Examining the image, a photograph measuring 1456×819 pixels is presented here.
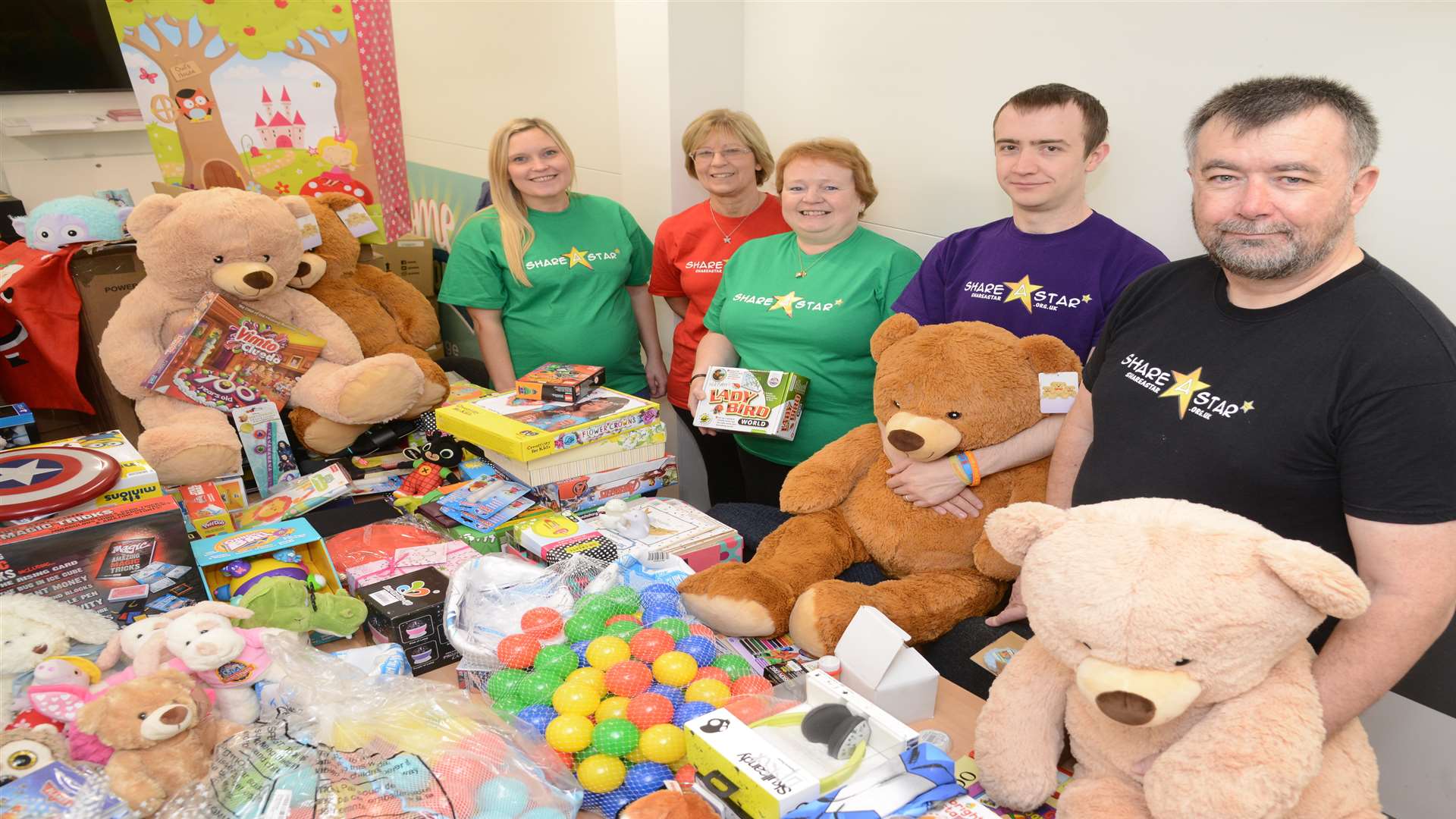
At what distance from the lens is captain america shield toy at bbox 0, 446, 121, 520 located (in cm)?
148

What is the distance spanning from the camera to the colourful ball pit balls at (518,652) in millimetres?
1389

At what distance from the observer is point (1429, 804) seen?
1901 millimetres

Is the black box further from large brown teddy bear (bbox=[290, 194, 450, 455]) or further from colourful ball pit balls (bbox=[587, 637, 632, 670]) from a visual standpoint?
large brown teddy bear (bbox=[290, 194, 450, 455])

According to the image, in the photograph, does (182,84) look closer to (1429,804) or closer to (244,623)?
(244,623)

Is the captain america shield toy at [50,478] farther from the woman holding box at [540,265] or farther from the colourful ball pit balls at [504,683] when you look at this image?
the woman holding box at [540,265]

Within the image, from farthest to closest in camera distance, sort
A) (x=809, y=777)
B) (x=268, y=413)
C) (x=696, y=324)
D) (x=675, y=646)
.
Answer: (x=696, y=324) < (x=268, y=413) < (x=675, y=646) < (x=809, y=777)

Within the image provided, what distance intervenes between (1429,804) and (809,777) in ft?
5.60

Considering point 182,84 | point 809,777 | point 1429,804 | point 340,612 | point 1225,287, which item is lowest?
point 1429,804

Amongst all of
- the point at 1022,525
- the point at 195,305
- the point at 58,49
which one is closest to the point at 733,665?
the point at 1022,525

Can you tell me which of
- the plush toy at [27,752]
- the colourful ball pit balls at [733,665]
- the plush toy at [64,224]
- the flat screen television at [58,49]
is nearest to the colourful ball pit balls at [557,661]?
the colourful ball pit balls at [733,665]

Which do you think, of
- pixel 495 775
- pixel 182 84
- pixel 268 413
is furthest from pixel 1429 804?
pixel 182 84

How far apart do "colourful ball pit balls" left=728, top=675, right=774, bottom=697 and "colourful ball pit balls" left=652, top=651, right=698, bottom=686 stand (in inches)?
2.4

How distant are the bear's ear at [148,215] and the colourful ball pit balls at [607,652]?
1.72 m

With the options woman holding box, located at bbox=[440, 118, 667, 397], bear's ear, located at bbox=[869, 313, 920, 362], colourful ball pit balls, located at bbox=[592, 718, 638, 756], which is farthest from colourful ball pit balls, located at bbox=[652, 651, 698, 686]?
woman holding box, located at bbox=[440, 118, 667, 397]
